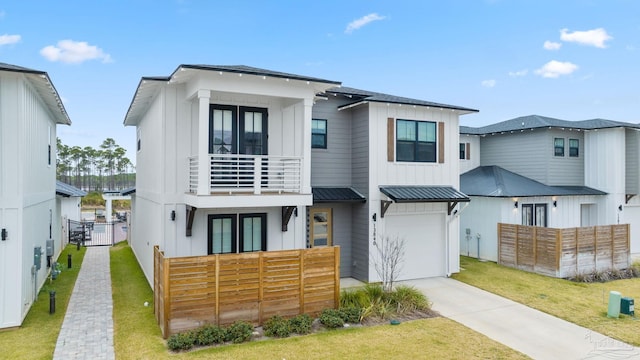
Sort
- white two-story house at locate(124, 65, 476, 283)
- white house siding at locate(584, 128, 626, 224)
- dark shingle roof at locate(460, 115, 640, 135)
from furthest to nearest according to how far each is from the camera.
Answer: white house siding at locate(584, 128, 626, 224)
dark shingle roof at locate(460, 115, 640, 135)
white two-story house at locate(124, 65, 476, 283)

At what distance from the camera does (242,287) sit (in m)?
8.26

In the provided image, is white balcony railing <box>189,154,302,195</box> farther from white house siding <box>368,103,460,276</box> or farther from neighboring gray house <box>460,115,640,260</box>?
neighboring gray house <box>460,115,640,260</box>

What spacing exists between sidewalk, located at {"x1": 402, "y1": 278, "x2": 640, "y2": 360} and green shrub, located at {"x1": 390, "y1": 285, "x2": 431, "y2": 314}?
17.6 inches

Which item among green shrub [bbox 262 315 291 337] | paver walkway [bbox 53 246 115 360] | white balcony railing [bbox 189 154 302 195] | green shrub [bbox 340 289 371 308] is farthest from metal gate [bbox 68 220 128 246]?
green shrub [bbox 340 289 371 308]

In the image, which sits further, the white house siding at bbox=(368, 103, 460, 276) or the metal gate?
the metal gate

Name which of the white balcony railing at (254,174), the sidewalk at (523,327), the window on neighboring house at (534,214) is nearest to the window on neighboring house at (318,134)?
the white balcony railing at (254,174)

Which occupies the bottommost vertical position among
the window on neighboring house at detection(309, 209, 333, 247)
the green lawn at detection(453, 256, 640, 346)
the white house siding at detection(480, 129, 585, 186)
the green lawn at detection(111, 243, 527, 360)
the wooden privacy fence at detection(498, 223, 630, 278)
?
the green lawn at detection(453, 256, 640, 346)

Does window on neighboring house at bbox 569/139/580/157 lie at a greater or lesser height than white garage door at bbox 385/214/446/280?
greater

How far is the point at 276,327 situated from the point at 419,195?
6661mm

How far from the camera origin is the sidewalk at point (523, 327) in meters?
7.57

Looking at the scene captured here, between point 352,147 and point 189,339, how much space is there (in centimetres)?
830

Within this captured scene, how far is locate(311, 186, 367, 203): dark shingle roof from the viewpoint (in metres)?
12.0

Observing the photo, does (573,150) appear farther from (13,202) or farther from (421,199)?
(13,202)

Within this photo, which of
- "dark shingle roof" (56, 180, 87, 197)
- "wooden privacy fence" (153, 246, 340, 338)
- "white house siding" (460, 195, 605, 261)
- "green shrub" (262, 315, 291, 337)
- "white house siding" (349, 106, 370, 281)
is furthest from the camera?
"dark shingle roof" (56, 180, 87, 197)
